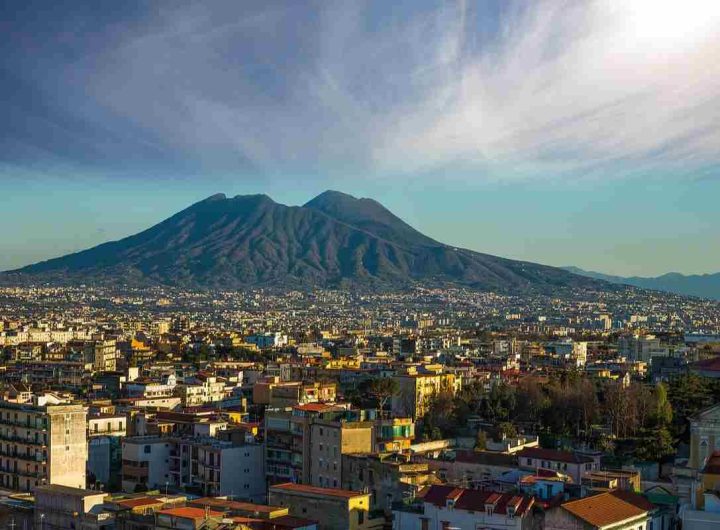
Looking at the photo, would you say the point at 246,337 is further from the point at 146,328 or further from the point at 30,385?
the point at 30,385

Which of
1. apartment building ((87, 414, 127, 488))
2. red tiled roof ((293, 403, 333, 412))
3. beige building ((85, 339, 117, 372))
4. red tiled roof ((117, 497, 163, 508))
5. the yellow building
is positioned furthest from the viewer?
beige building ((85, 339, 117, 372))

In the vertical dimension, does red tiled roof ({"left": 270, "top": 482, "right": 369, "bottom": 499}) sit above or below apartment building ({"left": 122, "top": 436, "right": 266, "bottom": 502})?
above

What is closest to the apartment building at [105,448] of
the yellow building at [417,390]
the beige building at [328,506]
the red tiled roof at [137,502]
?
the red tiled roof at [137,502]

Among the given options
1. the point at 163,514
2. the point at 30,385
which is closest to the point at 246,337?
the point at 30,385

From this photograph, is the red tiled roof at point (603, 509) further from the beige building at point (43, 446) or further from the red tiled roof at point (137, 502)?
the beige building at point (43, 446)

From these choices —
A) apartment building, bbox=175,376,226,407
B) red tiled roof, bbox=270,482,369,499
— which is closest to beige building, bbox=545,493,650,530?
red tiled roof, bbox=270,482,369,499

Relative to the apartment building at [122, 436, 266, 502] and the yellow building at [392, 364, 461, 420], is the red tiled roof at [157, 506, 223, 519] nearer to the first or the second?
the apartment building at [122, 436, 266, 502]

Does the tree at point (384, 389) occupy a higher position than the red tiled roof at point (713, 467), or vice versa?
the red tiled roof at point (713, 467)

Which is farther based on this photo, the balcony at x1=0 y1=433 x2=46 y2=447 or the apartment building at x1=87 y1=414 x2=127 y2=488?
the apartment building at x1=87 y1=414 x2=127 y2=488
